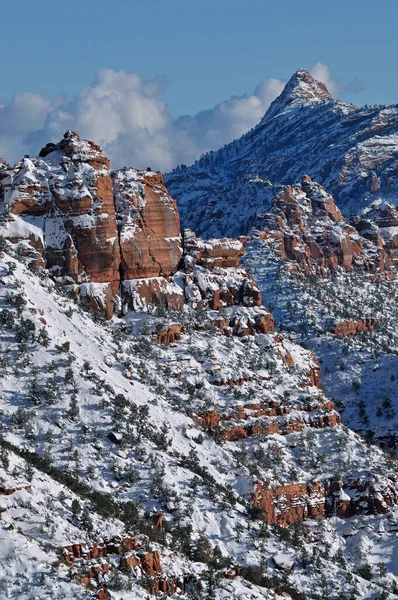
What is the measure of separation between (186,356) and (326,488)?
26134 mm

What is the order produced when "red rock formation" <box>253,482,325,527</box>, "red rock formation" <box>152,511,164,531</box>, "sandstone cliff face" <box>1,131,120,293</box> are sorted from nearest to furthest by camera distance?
"red rock formation" <box>152,511,164,531</box> < "red rock formation" <box>253,482,325,527</box> < "sandstone cliff face" <box>1,131,120,293</box>

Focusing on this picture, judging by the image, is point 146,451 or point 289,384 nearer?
point 146,451

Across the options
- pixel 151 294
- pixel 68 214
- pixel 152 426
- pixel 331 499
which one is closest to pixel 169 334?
pixel 151 294

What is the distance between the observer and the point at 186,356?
141m

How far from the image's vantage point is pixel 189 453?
11756 centimetres

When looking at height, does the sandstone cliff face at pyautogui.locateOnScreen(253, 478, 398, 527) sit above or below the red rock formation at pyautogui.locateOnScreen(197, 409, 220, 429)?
below

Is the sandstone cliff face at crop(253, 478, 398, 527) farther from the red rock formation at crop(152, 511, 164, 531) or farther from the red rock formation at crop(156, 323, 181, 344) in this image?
the red rock formation at crop(156, 323, 181, 344)

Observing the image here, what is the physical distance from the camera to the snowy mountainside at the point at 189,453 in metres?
87.2

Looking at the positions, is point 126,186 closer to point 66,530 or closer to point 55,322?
point 55,322

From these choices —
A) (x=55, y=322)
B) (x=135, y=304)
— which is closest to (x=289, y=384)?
(x=135, y=304)

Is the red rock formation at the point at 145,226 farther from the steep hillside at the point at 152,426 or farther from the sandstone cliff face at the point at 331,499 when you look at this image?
the sandstone cliff face at the point at 331,499

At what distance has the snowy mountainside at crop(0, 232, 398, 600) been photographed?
286 ft

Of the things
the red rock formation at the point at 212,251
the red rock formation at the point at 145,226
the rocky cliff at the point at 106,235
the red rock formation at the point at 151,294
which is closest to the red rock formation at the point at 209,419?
the red rock formation at the point at 151,294

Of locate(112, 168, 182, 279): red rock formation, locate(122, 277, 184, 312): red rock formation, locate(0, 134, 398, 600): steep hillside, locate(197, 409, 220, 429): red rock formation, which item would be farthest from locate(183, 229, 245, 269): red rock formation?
locate(197, 409, 220, 429): red rock formation
